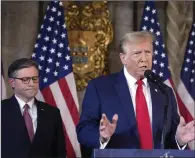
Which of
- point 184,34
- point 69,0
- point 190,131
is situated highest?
point 69,0

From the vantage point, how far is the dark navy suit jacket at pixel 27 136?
3.22m

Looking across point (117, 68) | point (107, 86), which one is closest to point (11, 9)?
point (117, 68)

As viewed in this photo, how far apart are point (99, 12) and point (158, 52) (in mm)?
648

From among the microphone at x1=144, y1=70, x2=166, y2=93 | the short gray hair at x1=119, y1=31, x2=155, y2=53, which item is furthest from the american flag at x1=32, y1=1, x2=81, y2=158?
the microphone at x1=144, y1=70, x2=166, y2=93

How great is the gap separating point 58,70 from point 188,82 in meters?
1.18

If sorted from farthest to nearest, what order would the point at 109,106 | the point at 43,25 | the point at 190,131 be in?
1. the point at 43,25
2. the point at 109,106
3. the point at 190,131

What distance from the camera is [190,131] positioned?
2363 mm

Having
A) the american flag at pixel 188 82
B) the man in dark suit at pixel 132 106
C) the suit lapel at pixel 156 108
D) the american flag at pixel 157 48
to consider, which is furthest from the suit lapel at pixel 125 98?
the american flag at pixel 188 82

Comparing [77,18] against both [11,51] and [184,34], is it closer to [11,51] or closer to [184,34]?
[11,51]

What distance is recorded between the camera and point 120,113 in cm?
276

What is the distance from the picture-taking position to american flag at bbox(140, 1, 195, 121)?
4.51m

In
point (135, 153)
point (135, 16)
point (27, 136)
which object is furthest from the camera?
point (135, 16)

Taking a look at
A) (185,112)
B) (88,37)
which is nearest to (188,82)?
(185,112)

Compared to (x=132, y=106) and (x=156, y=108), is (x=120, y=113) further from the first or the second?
(x=156, y=108)
